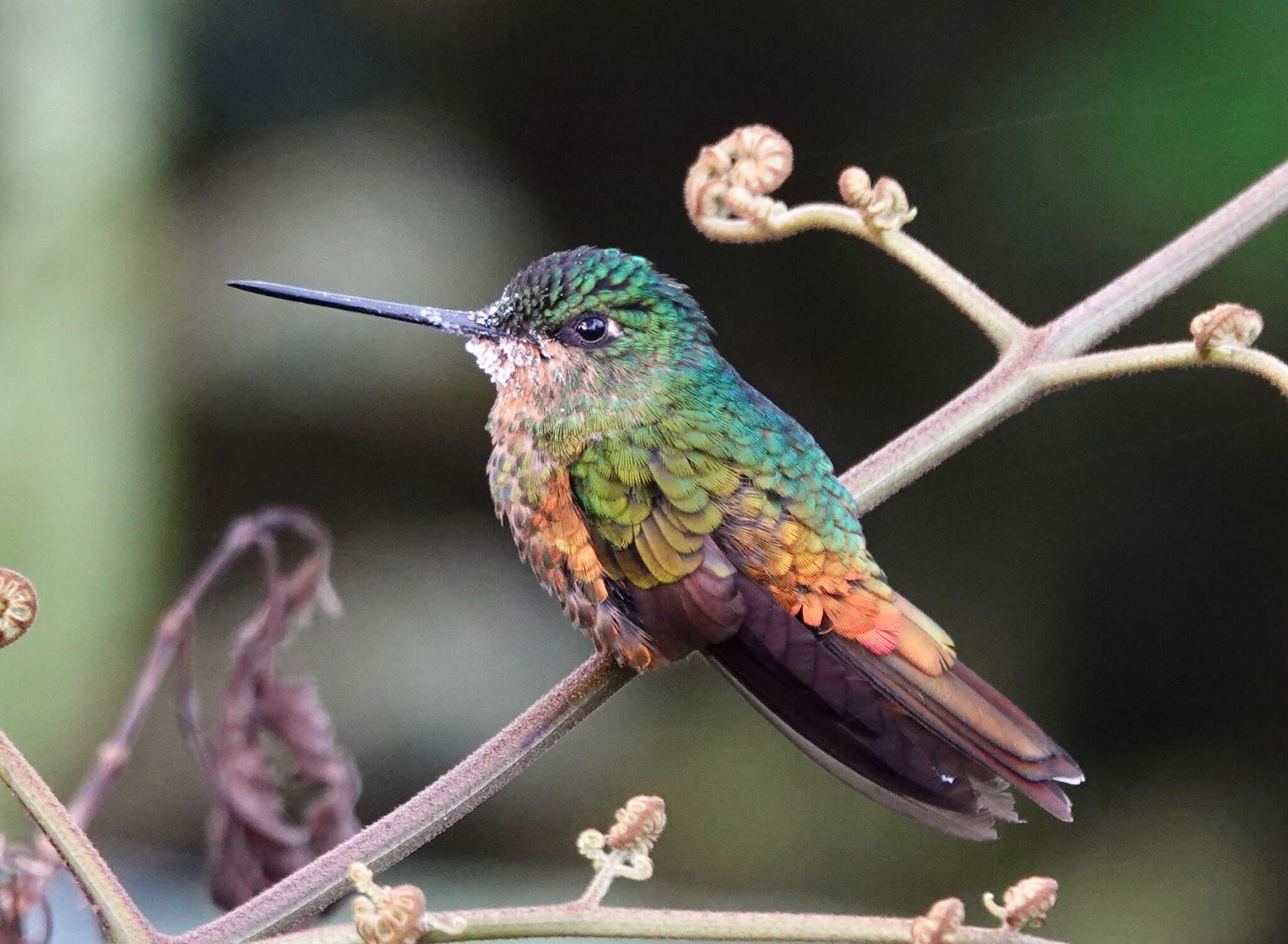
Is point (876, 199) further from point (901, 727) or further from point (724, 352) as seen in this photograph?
point (724, 352)

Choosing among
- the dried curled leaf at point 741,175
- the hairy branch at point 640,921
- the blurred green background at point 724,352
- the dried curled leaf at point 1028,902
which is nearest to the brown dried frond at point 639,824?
the hairy branch at point 640,921

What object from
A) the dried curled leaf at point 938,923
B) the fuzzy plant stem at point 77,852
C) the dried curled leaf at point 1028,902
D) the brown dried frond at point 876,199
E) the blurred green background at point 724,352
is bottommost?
the fuzzy plant stem at point 77,852

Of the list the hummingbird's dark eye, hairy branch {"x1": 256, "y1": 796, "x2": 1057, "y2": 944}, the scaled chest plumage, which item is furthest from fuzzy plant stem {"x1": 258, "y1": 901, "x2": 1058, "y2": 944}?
the hummingbird's dark eye

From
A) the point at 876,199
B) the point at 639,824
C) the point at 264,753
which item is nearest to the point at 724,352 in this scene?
the point at 264,753

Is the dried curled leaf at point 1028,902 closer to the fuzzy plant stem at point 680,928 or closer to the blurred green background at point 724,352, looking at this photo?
the fuzzy plant stem at point 680,928

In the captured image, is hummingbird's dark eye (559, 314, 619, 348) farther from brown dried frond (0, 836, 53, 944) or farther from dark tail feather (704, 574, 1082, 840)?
brown dried frond (0, 836, 53, 944)
